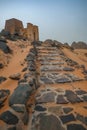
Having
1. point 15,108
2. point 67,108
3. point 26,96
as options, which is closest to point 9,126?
point 15,108

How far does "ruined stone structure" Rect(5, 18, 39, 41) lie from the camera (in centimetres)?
2988

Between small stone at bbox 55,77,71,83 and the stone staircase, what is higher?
small stone at bbox 55,77,71,83

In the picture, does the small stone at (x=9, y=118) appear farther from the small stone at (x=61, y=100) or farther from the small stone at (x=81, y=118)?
the small stone at (x=81, y=118)

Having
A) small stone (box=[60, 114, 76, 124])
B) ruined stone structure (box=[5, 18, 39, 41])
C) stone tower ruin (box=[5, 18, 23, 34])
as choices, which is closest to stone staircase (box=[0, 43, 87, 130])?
small stone (box=[60, 114, 76, 124])

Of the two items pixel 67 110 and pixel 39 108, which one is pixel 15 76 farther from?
pixel 67 110

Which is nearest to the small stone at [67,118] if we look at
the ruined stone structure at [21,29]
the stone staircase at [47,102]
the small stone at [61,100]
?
the stone staircase at [47,102]

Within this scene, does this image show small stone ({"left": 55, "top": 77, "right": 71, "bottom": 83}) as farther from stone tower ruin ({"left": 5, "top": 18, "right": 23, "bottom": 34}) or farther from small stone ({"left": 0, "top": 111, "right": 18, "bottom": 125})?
stone tower ruin ({"left": 5, "top": 18, "right": 23, "bottom": 34})

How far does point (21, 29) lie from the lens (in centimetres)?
3172

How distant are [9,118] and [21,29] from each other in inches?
1121

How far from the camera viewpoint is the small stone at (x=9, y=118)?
4.42m

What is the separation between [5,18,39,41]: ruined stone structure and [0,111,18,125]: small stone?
957 inches

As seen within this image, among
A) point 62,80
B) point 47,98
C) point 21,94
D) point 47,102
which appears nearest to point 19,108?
point 21,94

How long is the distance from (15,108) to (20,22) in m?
28.3

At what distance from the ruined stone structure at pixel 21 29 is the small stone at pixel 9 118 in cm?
2432
